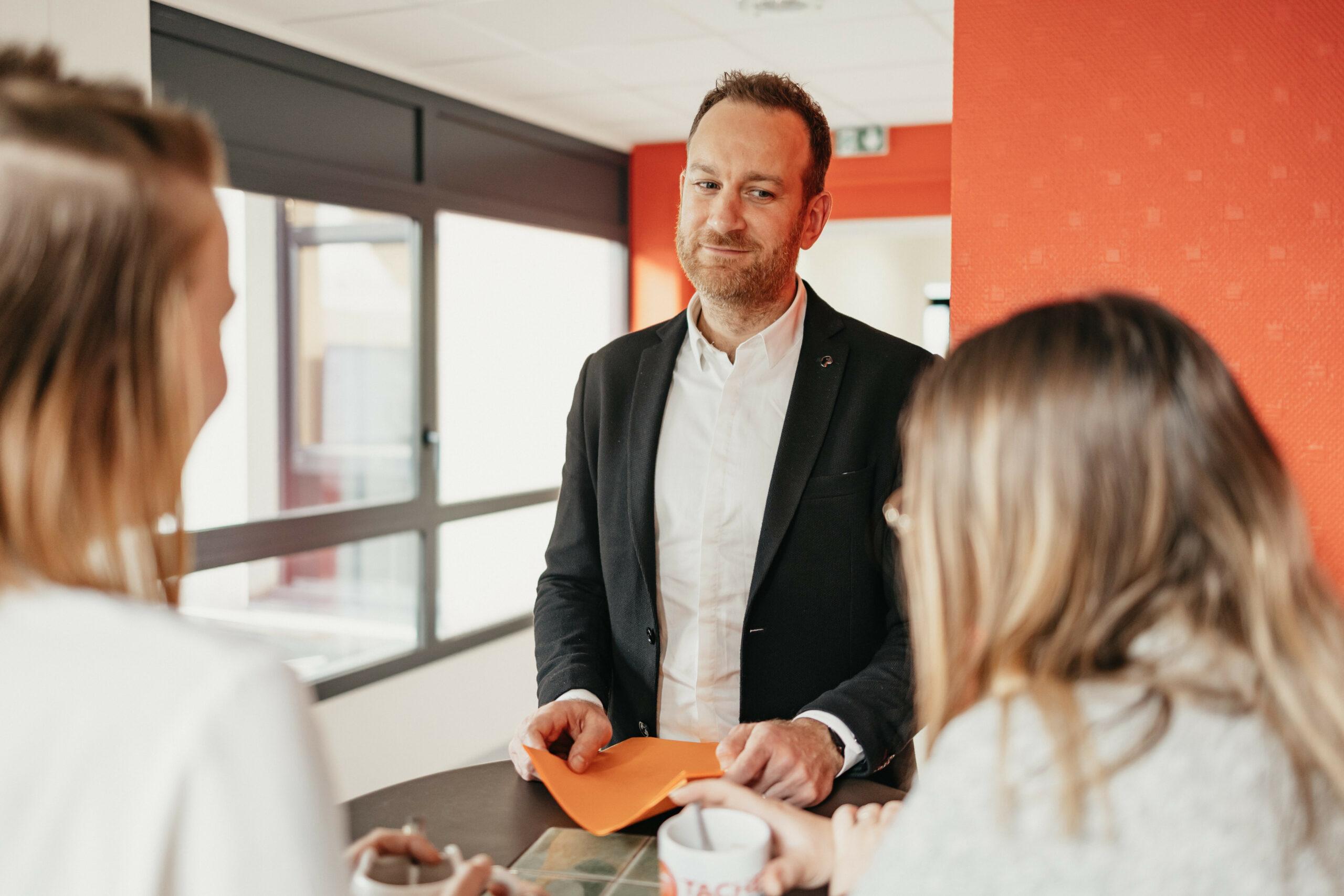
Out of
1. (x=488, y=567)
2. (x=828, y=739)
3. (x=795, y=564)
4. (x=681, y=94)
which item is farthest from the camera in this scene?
(x=488, y=567)

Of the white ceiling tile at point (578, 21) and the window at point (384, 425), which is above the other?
the white ceiling tile at point (578, 21)

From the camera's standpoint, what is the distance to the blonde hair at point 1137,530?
753 mm

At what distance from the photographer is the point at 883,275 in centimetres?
852

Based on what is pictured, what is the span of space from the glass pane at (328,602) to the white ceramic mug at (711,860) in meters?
3.40

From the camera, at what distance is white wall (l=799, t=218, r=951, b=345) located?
7695mm

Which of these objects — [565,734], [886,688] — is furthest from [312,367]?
[886,688]

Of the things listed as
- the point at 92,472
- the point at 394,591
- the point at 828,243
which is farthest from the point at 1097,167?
the point at 828,243

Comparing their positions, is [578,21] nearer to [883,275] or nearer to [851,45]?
[851,45]

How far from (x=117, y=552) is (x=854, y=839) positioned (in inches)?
29.0

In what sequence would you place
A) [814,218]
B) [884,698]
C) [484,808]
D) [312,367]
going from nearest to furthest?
[484,808], [884,698], [814,218], [312,367]

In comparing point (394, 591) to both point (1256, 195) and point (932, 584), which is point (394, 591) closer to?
point (1256, 195)

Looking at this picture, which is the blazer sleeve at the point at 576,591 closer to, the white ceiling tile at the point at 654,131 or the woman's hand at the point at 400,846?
the woman's hand at the point at 400,846

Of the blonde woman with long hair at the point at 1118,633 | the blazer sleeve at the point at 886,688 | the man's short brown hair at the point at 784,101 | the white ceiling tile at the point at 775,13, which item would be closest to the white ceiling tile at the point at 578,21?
the white ceiling tile at the point at 775,13

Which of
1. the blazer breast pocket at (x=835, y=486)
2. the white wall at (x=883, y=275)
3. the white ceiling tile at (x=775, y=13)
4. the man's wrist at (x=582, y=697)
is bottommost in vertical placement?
the man's wrist at (x=582, y=697)
